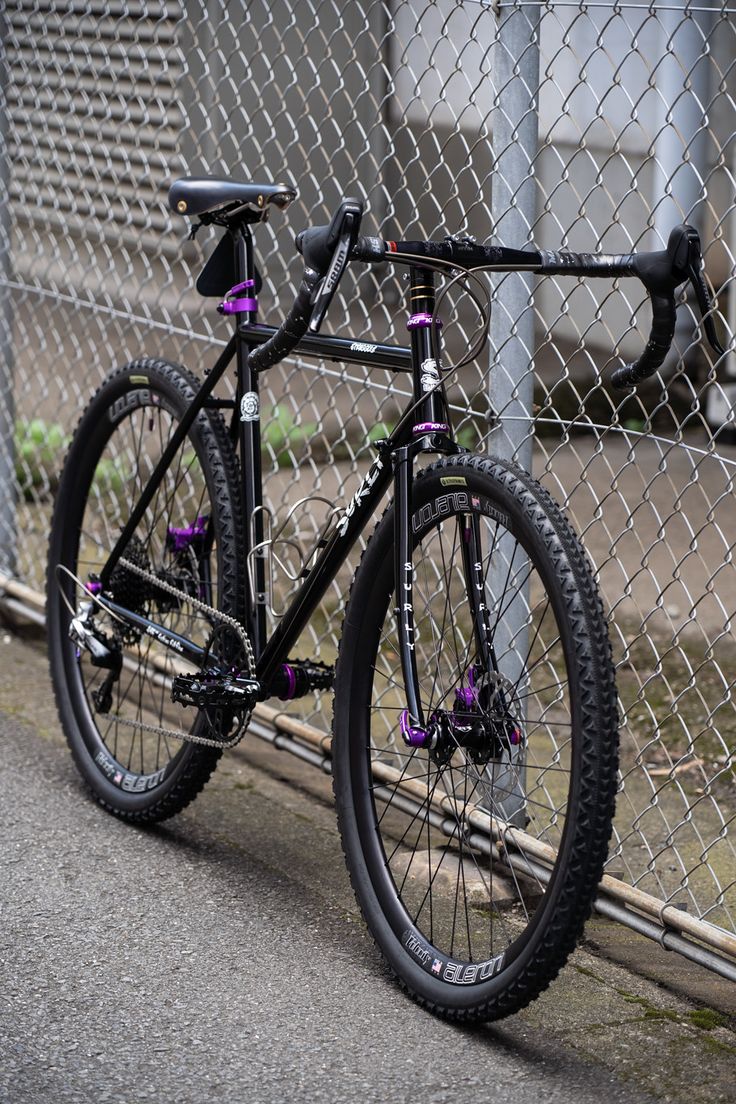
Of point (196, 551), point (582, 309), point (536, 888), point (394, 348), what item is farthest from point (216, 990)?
point (582, 309)

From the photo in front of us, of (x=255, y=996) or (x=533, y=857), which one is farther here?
(x=533, y=857)

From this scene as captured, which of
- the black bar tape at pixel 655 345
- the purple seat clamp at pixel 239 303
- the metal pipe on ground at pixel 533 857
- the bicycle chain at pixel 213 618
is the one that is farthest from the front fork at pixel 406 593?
the purple seat clamp at pixel 239 303

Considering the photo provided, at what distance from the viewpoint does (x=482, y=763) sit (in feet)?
8.82

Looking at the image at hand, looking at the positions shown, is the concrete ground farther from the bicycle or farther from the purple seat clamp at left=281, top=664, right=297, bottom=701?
the purple seat clamp at left=281, top=664, right=297, bottom=701

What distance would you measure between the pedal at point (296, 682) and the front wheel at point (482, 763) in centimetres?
24

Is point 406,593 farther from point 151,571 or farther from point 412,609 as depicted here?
point 151,571

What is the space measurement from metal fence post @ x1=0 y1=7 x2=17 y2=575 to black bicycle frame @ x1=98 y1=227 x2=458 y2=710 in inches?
57.8

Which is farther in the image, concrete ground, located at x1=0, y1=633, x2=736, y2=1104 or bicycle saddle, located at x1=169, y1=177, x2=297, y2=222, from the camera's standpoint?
bicycle saddle, located at x1=169, y1=177, x2=297, y2=222

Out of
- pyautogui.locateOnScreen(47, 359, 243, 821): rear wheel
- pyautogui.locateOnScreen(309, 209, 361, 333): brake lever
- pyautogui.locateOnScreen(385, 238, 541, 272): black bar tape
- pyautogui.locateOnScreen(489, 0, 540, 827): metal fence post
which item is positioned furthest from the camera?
pyautogui.locateOnScreen(47, 359, 243, 821): rear wheel

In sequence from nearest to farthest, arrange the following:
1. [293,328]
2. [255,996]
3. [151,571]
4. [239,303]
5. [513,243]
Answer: [293,328], [255,996], [513,243], [239,303], [151,571]

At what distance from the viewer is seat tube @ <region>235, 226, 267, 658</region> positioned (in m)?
3.25

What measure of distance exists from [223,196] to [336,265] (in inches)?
31.6

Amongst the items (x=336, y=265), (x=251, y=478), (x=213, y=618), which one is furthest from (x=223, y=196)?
(x=213, y=618)

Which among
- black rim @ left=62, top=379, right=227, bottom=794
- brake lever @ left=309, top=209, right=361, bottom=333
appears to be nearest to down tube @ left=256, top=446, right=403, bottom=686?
black rim @ left=62, top=379, right=227, bottom=794
